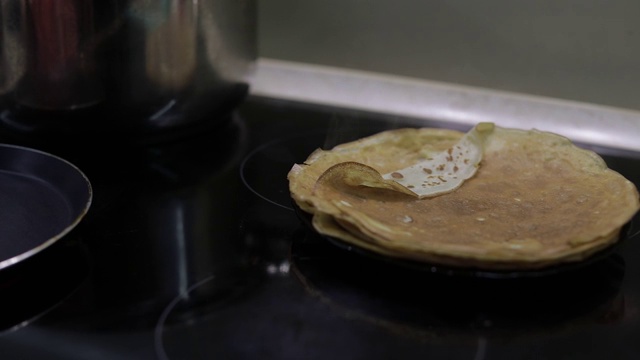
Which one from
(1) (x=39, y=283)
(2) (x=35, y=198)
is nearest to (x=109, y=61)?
(2) (x=35, y=198)

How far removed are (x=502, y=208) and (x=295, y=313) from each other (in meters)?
0.25

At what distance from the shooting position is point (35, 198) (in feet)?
2.63

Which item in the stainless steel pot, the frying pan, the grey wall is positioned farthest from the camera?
the grey wall

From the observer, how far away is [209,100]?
96 cm

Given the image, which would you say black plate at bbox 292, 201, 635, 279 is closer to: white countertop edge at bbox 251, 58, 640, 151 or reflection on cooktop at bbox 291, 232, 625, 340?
reflection on cooktop at bbox 291, 232, 625, 340

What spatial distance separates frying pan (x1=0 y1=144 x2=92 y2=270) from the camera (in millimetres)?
729

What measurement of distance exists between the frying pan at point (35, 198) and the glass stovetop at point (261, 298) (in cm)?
3

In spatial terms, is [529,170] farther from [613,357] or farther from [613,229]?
[613,357]

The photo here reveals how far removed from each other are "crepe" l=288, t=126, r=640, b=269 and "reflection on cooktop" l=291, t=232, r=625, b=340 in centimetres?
4

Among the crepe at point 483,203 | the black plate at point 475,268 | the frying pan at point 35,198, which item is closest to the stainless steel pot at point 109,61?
the frying pan at point 35,198

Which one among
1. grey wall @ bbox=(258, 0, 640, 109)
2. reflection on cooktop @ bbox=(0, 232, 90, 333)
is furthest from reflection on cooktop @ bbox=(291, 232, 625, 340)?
grey wall @ bbox=(258, 0, 640, 109)

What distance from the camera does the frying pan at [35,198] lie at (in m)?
0.73

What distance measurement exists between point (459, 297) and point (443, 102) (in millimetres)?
498

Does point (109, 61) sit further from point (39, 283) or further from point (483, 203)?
point (483, 203)
